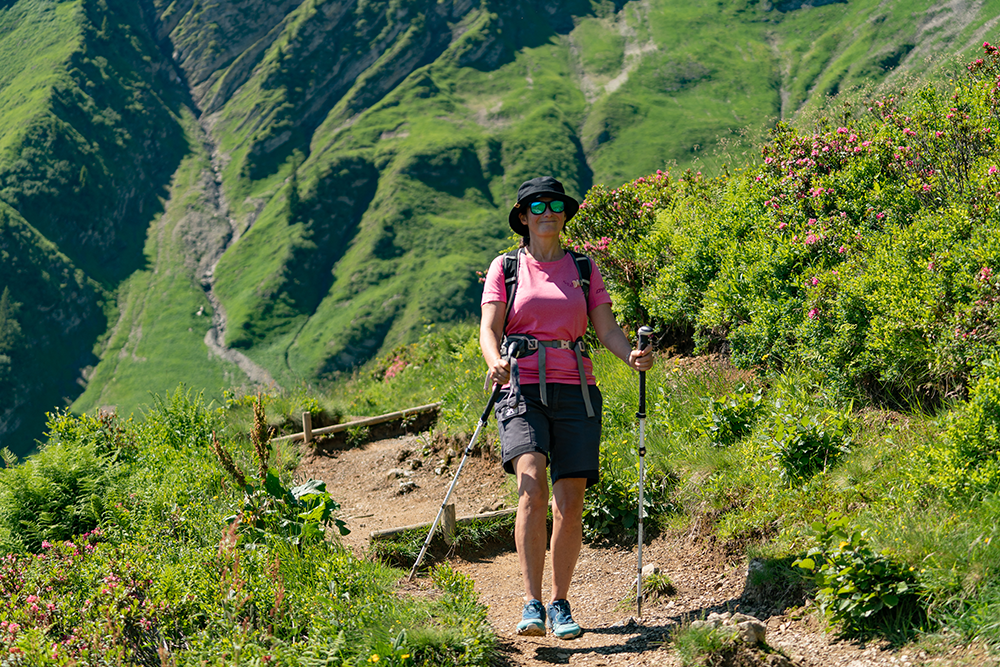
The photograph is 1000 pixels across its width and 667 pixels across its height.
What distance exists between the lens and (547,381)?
4.50 meters

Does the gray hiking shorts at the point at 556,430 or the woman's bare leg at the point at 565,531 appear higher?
the gray hiking shorts at the point at 556,430

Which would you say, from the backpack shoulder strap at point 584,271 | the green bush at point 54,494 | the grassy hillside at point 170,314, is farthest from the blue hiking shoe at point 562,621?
the grassy hillside at point 170,314

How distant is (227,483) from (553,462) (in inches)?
134

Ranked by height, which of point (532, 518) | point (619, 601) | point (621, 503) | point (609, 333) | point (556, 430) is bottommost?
point (619, 601)

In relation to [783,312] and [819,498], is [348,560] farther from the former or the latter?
[783,312]

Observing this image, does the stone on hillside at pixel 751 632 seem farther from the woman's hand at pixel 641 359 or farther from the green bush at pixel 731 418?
the green bush at pixel 731 418

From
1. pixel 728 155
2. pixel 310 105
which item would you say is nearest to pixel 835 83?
pixel 310 105

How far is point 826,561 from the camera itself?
4.01 metres

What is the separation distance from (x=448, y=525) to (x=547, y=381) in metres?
2.41

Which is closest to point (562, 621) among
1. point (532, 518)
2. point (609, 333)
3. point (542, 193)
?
point (532, 518)

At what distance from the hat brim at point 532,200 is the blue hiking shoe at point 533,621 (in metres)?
2.20

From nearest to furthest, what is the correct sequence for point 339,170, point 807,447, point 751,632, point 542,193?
1. point 751,632
2. point 542,193
3. point 807,447
4. point 339,170

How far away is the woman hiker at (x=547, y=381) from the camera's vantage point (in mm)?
4305

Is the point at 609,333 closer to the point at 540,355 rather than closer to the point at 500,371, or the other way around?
the point at 540,355
